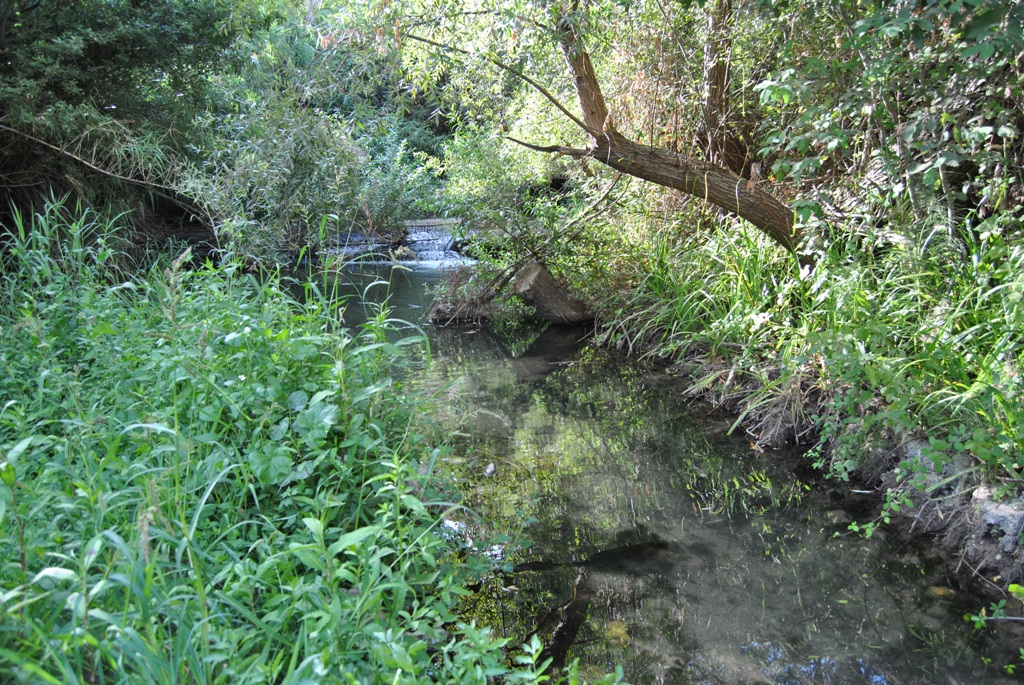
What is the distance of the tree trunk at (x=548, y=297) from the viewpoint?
716 cm

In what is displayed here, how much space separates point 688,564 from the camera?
10.1 ft

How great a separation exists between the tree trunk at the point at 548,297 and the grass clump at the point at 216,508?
4170 millimetres

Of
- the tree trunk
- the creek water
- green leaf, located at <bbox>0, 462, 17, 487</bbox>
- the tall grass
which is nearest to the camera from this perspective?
green leaf, located at <bbox>0, 462, 17, 487</bbox>

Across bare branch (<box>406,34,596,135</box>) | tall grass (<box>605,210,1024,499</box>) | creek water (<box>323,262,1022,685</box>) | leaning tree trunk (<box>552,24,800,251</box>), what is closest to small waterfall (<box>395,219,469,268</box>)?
bare branch (<box>406,34,596,135</box>)

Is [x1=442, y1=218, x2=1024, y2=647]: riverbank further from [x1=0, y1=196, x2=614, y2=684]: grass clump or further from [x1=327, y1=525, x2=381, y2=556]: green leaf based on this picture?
[x1=327, y1=525, x2=381, y2=556]: green leaf

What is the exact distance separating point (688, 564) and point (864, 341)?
4.75 ft

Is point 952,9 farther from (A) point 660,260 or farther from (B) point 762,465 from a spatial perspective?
(A) point 660,260

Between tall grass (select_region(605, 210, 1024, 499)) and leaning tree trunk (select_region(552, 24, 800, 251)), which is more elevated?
leaning tree trunk (select_region(552, 24, 800, 251))

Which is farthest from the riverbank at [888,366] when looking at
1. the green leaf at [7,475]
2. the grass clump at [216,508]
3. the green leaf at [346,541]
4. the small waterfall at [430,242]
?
the small waterfall at [430,242]

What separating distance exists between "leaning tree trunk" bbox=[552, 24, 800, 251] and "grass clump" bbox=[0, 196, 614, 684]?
109 inches

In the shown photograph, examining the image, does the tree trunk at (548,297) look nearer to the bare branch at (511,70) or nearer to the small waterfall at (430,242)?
the bare branch at (511,70)

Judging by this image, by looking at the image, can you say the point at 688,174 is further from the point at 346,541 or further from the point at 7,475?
the point at 7,475

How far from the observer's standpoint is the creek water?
248 centimetres

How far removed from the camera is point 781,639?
102 inches
